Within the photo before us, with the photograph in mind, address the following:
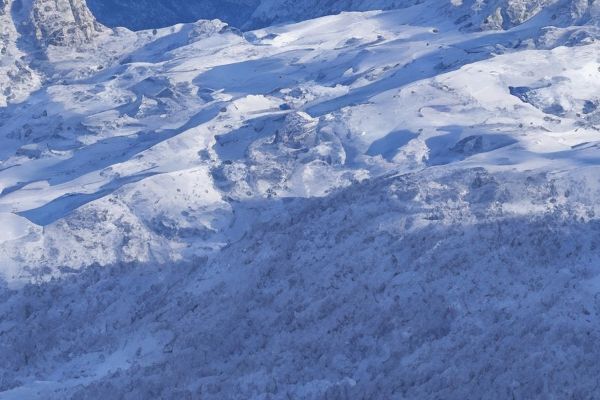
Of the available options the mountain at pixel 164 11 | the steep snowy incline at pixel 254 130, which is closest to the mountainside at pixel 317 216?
the steep snowy incline at pixel 254 130

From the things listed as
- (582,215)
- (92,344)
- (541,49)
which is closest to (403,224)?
(582,215)

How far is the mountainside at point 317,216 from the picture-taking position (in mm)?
50938

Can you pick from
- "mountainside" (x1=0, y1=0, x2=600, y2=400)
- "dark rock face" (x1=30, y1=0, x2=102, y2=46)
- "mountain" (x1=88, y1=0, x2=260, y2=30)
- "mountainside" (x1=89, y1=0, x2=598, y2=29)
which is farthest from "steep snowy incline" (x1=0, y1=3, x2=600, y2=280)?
"mountain" (x1=88, y1=0, x2=260, y2=30)

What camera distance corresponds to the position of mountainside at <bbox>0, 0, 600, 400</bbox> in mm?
50938

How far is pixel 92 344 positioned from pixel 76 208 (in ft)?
61.6

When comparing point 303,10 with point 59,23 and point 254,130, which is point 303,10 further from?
point 254,130

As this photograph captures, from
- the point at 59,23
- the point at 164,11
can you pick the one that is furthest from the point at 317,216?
the point at 164,11

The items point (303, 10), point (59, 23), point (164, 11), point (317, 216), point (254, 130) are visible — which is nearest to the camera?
point (317, 216)

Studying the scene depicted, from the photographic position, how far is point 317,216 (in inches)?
2756

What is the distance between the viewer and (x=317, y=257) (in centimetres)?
6375

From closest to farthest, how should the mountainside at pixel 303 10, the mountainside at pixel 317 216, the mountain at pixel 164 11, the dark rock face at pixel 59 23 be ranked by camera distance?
the mountainside at pixel 317 216
the mountainside at pixel 303 10
the dark rock face at pixel 59 23
the mountain at pixel 164 11

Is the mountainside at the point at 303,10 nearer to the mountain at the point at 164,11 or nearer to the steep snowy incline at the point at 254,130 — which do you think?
the mountain at the point at 164,11

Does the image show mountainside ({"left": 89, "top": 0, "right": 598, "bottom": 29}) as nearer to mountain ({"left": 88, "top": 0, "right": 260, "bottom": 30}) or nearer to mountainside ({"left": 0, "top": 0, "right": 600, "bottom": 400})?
mountain ({"left": 88, "top": 0, "right": 260, "bottom": 30})

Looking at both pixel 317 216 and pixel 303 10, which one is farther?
pixel 303 10
